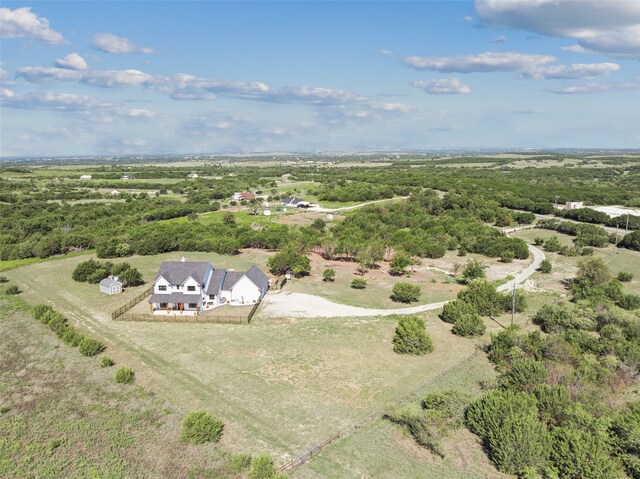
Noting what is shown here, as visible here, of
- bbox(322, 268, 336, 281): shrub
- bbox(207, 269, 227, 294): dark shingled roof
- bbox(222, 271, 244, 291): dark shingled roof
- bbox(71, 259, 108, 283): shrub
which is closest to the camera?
bbox(207, 269, 227, 294): dark shingled roof

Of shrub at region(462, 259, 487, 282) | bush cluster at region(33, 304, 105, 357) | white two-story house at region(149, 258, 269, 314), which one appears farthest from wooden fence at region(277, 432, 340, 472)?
shrub at region(462, 259, 487, 282)

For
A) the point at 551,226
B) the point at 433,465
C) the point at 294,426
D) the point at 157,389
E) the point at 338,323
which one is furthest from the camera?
the point at 551,226

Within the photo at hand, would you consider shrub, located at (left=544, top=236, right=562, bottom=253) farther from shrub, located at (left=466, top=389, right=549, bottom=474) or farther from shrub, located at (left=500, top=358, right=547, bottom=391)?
shrub, located at (left=466, top=389, right=549, bottom=474)

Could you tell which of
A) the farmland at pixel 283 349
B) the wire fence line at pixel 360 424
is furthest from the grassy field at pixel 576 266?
the wire fence line at pixel 360 424

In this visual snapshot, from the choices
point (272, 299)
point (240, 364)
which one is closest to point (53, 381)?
point (240, 364)

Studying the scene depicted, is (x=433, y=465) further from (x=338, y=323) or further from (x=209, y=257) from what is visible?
(x=209, y=257)

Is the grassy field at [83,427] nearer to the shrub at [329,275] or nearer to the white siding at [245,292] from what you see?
the white siding at [245,292]
